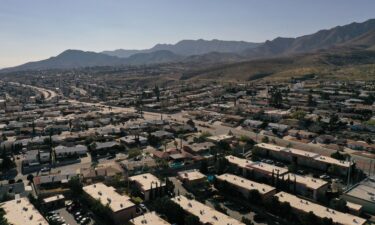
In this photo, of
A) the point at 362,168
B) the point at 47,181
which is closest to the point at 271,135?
the point at 362,168

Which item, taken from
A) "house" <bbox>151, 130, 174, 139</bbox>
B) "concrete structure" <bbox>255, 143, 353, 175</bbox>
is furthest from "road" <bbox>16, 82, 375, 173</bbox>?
"house" <bbox>151, 130, 174, 139</bbox>

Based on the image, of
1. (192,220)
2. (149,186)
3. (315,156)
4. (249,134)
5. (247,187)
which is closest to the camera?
(192,220)

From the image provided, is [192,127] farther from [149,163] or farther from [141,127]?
[149,163]

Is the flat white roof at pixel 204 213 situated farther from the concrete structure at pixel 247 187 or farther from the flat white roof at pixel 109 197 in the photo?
the concrete structure at pixel 247 187

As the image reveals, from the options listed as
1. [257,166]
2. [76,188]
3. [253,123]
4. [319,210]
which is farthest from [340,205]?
[253,123]

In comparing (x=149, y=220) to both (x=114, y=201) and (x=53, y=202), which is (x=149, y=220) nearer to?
(x=114, y=201)

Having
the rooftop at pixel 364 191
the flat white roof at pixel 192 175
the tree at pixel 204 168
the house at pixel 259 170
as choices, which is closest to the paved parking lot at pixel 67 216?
the flat white roof at pixel 192 175

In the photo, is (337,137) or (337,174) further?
(337,137)
